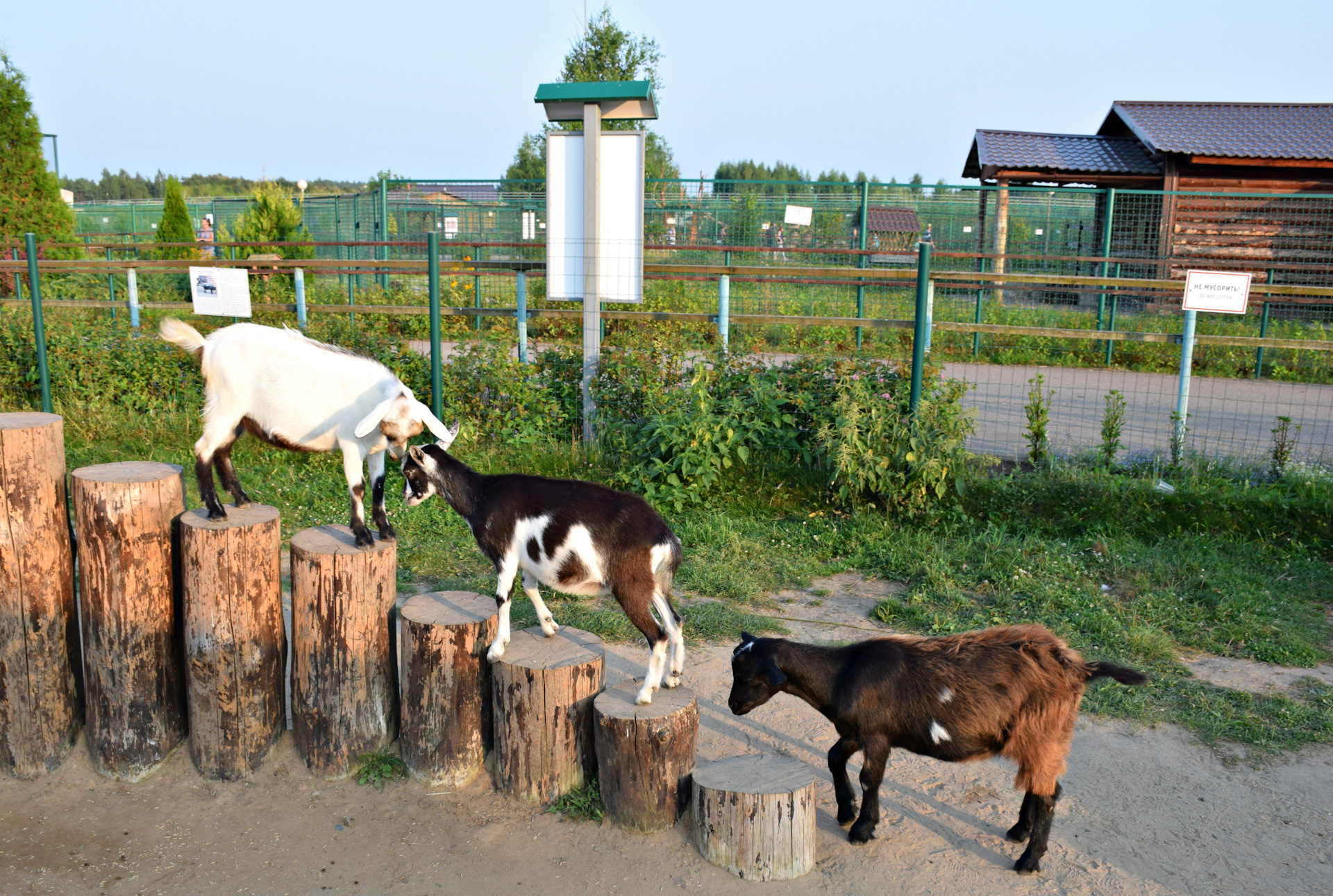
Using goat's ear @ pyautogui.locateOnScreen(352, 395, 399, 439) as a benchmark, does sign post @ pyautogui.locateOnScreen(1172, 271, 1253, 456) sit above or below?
above

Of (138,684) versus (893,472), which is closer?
(138,684)


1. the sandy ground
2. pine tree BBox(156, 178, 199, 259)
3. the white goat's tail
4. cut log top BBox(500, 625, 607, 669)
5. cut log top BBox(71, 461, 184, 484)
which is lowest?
the sandy ground

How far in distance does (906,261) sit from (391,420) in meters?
13.2

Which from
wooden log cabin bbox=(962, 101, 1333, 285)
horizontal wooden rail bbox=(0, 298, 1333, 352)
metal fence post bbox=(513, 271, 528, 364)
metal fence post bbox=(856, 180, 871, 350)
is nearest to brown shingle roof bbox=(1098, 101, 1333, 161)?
wooden log cabin bbox=(962, 101, 1333, 285)

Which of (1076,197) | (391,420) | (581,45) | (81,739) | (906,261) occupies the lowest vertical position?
(81,739)

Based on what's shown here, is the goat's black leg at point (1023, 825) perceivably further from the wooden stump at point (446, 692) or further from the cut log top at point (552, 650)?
the wooden stump at point (446, 692)

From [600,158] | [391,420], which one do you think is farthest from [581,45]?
[391,420]

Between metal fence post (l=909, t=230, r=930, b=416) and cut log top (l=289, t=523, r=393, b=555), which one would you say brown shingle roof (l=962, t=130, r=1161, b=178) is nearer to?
metal fence post (l=909, t=230, r=930, b=416)

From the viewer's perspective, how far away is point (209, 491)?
13.8 feet

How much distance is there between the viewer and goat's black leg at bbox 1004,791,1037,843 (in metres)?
3.57

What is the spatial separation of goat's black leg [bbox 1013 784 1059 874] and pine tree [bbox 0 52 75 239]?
19.2m

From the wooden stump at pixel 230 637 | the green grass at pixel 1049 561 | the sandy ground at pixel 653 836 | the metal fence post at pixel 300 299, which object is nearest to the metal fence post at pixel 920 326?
the green grass at pixel 1049 561

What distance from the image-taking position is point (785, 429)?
24.8 ft

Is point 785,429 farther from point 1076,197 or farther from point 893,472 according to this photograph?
point 1076,197
